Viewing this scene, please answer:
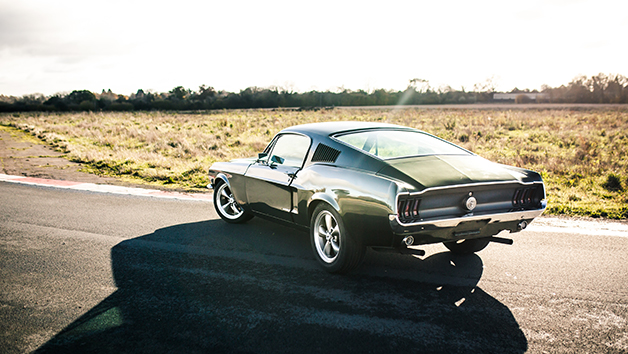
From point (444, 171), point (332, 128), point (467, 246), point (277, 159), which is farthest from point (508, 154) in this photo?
point (444, 171)

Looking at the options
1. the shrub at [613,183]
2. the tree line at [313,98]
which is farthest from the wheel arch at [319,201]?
the tree line at [313,98]

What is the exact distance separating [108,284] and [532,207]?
4.09m

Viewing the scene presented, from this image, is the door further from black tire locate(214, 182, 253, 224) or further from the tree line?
the tree line

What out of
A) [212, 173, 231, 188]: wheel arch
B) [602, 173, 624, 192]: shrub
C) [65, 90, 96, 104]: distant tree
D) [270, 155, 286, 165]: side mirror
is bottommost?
[602, 173, 624, 192]: shrub

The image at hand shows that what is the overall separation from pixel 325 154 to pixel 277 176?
82cm

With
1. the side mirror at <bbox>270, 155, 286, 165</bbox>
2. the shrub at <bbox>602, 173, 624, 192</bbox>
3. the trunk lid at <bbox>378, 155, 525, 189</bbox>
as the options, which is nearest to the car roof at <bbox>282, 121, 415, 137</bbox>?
the side mirror at <bbox>270, 155, 286, 165</bbox>

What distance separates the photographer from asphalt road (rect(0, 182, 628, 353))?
2.99 meters

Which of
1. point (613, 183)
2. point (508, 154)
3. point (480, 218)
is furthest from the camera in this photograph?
point (508, 154)

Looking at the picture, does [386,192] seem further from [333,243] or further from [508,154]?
[508,154]

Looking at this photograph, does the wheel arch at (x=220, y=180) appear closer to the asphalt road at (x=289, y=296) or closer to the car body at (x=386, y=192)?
the asphalt road at (x=289, y=296)

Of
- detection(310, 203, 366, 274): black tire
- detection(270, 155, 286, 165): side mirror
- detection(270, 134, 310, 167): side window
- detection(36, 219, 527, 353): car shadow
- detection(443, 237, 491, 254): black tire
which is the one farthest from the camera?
detection(270, 155, 286, 165): side mirror

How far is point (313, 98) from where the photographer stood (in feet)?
262

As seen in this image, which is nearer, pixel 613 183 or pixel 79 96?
pixel 613 183

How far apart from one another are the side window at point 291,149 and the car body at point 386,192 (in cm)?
2
